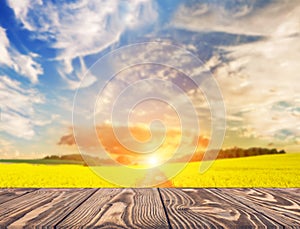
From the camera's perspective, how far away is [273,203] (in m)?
1.50

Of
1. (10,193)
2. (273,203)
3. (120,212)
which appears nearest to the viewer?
(120,212)

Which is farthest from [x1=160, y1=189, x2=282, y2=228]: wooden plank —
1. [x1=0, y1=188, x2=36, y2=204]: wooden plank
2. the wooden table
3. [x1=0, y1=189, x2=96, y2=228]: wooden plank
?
[x1=0, y1=188, x2=36, y2=204]: wooden plank

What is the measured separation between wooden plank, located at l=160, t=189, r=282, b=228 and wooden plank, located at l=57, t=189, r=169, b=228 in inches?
2.1

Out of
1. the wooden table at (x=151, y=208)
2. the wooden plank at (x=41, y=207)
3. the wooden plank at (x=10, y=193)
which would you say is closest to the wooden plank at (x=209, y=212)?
the wooden table at (x=151, y=208)

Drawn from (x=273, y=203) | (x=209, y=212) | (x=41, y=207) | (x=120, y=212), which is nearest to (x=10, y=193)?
(x=41, y=207)

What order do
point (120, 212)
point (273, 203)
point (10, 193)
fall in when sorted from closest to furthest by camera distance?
point (120, 212), point (273, 203), point (10, 193)

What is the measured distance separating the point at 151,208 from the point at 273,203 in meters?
0.59

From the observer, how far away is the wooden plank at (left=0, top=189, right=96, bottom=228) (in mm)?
1127

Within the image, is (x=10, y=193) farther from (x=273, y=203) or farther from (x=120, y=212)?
(x=273, y=203)

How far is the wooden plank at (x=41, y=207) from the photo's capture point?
1.13m

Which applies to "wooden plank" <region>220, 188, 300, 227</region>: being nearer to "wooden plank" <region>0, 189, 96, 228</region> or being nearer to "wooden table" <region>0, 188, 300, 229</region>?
"wooden table" <region>0, 188, 300, 229</region>

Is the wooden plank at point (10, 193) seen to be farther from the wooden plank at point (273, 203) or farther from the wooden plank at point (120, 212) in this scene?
the wooden plank at point (273, 203)

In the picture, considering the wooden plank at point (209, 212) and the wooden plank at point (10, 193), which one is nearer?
the wooden plank at point (209, 212)

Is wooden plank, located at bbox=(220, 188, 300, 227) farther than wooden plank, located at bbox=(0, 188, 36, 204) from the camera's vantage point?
No
